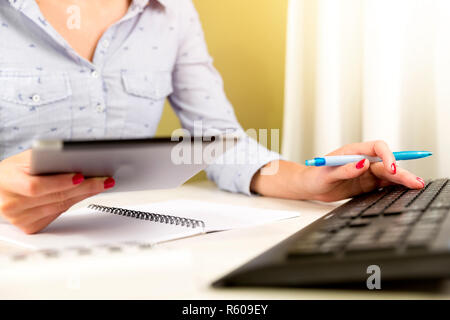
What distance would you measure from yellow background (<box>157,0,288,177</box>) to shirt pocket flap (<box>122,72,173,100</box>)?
0.36 metres

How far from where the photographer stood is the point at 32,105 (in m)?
0.87

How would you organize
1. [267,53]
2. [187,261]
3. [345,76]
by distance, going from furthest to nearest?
1. [267,53]
2. [345,76]
3. [187,261]

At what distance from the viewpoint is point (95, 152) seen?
0.41 m

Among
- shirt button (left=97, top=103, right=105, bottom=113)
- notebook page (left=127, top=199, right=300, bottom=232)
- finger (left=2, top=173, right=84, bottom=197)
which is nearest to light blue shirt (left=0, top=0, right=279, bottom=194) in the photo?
shirt button (left=97, top=103, right=105, bottom=113)

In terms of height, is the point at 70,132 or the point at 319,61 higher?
the point at 319,61

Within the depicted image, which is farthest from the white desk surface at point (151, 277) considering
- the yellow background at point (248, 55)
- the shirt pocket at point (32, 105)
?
the yellow background at point (248, 55)

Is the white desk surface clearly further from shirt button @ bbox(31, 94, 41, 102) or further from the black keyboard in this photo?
shirt button @ bbox(31, 94, 41, 102)

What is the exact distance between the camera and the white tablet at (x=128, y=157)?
398mm

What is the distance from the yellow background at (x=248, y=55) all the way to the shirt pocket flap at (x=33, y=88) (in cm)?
55

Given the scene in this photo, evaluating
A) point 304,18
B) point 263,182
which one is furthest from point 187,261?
point 304,18

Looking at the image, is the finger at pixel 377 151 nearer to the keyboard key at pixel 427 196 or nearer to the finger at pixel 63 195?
the keyboard key at pixel 427 196

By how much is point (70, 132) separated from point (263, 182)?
38 cm

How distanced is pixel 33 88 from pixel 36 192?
44cm
